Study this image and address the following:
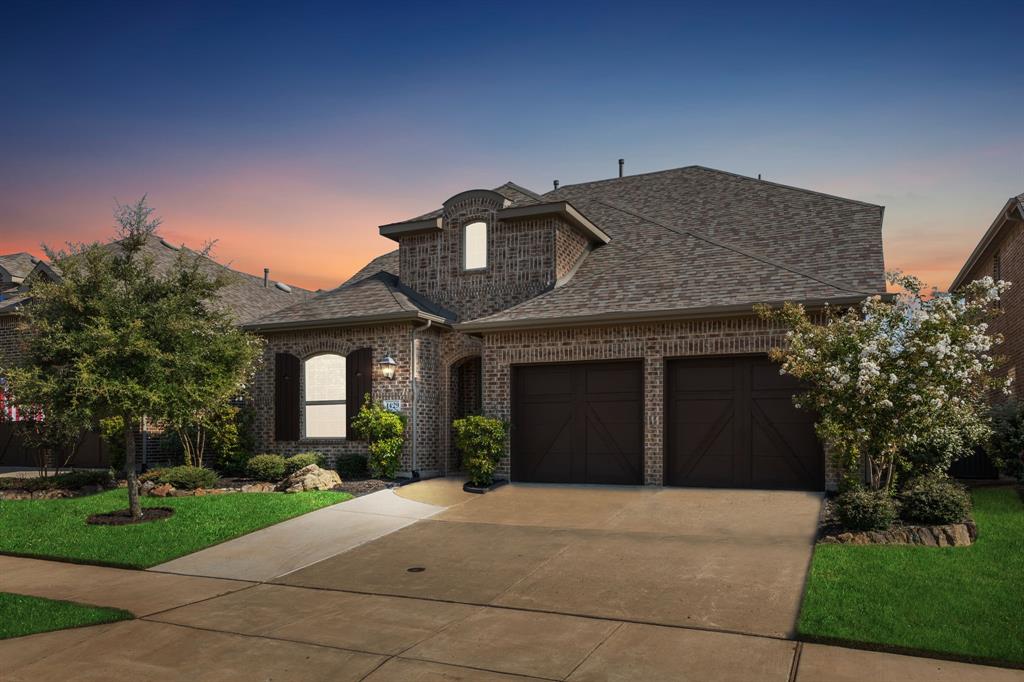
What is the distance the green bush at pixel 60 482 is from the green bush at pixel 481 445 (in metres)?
8.05

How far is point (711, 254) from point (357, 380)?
8499 millimetres

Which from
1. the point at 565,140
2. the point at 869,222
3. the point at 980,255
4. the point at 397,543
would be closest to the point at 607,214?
the point at 565,140

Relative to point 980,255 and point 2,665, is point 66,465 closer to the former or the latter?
point 2,665

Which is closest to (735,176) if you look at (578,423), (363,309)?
(578,423)

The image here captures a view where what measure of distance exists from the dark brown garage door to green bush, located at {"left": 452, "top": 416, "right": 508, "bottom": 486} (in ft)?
11.1

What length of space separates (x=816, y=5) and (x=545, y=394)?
8590 millimetres

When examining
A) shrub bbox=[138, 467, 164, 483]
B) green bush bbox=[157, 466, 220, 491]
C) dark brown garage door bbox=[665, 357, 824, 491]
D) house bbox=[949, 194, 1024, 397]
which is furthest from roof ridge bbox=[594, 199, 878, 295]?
shrub bbox=[138, 467, 164, 483]

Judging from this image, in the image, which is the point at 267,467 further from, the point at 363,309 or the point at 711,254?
the point at 711,254

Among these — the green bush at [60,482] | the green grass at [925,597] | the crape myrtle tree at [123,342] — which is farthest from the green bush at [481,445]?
the green bush at [60,482]

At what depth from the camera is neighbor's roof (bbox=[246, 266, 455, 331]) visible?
17.0m

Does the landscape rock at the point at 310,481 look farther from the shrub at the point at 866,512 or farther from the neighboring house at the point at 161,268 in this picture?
the shrub at the point at 866,512

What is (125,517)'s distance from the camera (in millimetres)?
12867

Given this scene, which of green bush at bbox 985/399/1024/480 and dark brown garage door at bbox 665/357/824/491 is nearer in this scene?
green bush at bbox 985/399/1024/480

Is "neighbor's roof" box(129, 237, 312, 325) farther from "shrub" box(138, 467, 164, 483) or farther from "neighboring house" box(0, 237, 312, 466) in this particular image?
"shrub" box(138, 467, 164, 483)
